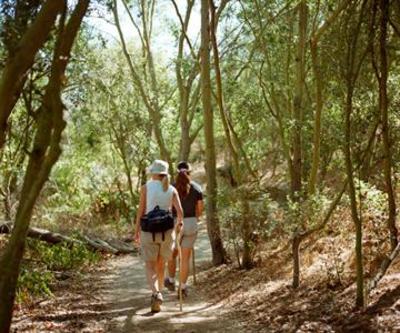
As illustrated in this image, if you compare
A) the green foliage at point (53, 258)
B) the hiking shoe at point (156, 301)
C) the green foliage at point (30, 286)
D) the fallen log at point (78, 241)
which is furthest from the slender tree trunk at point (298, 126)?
the fallen log at point (78, 241)

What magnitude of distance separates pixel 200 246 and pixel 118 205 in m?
10.4

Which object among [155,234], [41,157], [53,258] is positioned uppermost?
[41,157]

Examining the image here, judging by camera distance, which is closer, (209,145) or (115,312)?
(115,312)

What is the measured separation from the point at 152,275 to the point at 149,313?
19.4 inches

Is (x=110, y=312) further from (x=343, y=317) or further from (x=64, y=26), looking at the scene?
(x=64, y=26)

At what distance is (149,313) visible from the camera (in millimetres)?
8023

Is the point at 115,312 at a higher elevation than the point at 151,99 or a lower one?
lower

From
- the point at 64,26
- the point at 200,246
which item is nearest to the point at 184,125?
the point at 200,246

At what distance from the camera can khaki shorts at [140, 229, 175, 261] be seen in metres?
8.04

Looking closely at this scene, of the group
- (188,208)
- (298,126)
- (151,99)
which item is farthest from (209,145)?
(151,99)

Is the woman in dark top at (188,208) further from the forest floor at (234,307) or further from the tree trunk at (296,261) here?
the tree trunk at (296,261)

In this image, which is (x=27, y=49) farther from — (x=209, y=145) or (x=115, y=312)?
(x=209, y=145)

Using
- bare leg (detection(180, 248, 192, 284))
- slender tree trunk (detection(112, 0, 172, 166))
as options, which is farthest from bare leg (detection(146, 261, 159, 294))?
slender tree trunk (detection(112, 0, 172, 166))

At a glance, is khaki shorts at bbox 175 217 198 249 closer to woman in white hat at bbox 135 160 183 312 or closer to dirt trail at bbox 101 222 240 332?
dirt trail at bbox 101 222 240 332
